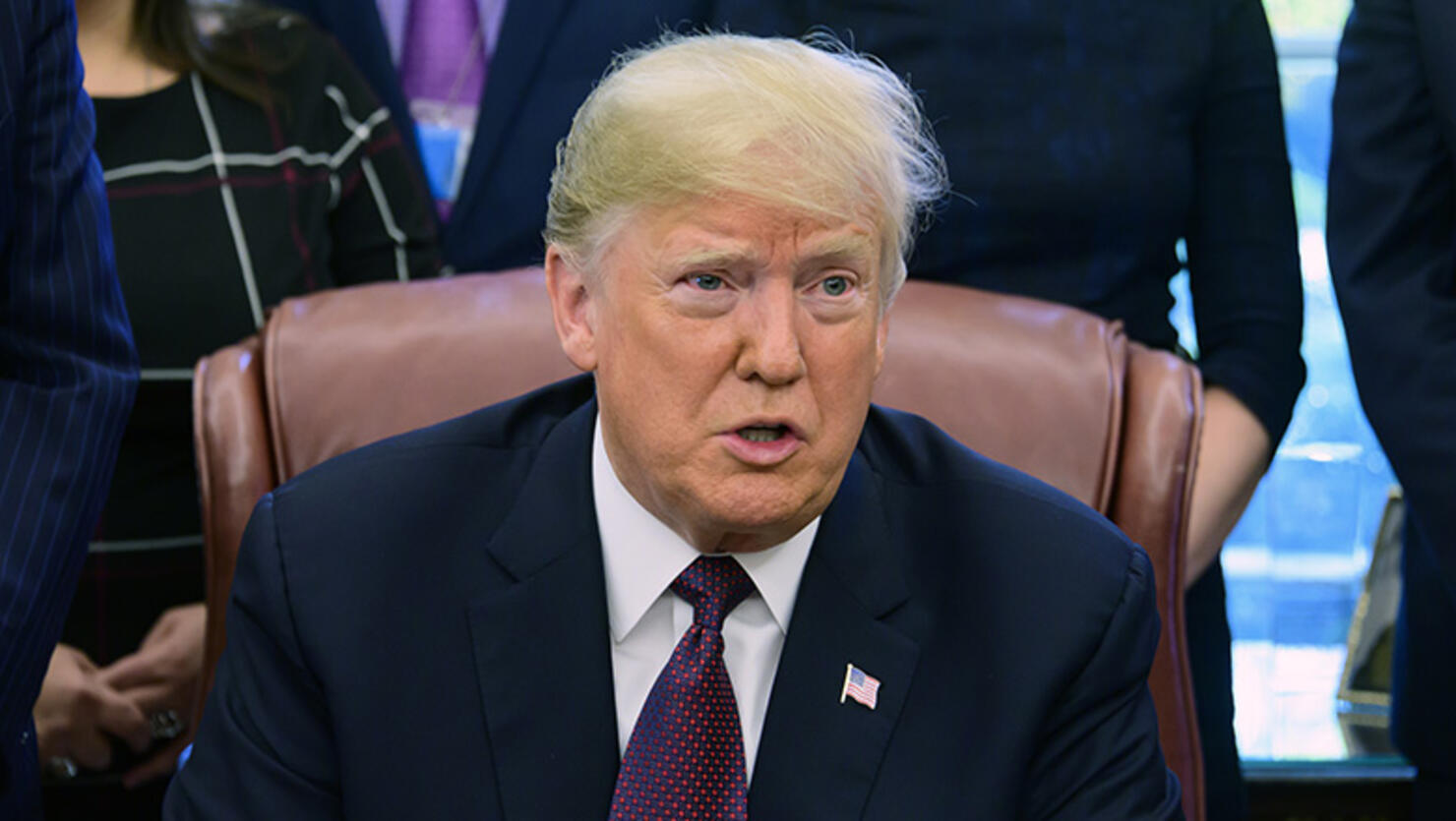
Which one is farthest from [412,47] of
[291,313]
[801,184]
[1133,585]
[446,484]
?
[1133,585]

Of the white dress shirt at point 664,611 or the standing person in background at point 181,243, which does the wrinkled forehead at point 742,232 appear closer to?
the white dress shirt at point 664,611

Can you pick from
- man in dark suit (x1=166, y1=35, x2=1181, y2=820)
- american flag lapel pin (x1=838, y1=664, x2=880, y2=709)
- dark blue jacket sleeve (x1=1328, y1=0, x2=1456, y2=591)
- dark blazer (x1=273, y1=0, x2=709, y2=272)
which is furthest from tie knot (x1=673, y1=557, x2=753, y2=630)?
dark blue jacket sleeve (x1=1328, y1=0, x2=1456, y2=591)

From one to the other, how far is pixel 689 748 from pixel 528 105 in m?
1.00

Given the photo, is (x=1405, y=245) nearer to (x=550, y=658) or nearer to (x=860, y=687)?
(x=860, y=687)

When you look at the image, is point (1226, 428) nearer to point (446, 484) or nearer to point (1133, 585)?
point (1133, 585)

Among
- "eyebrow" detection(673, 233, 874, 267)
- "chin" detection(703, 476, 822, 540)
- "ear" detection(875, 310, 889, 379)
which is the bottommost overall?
"chin" detection(703, 476, 822, 540)

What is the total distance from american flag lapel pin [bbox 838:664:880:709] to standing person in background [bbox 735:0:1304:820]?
67cm

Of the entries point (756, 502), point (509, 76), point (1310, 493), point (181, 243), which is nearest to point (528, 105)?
point (509, 76)

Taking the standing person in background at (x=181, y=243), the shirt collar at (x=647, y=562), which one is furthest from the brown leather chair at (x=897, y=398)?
the standing person in background at (x=181, y=243)

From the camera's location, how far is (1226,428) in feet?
6.15

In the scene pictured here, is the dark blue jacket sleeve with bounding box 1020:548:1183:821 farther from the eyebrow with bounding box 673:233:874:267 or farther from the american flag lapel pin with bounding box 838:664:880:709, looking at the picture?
the eyebrow with bounding box 673:233:874:267

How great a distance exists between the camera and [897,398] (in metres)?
1.59

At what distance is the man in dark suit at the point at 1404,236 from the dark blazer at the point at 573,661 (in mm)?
492

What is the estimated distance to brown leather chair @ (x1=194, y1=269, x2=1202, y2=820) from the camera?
156cm
